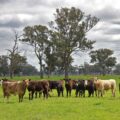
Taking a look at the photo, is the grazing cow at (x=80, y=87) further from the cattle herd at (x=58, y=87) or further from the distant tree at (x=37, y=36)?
the distant tree at (x=37, y=36)

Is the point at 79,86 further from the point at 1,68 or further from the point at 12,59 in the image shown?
the point at 1,68

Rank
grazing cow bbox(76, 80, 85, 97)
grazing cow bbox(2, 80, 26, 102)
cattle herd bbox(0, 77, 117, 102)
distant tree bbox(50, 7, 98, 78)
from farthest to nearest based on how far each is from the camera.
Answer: distant tree bbox(50, 7, 98, 78)
grazing cow bbox(76, 80, 85, 97)
cattle herd bbox(0, 77, 117, 102)
grazing cow bbox(2, 80, 26, 102)

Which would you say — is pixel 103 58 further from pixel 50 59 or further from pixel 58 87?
pixel 58 87

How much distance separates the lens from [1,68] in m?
145

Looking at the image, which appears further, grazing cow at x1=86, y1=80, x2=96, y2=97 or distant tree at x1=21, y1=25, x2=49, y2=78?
distant tree at x1=21, y1=25, x2=49, y2=78

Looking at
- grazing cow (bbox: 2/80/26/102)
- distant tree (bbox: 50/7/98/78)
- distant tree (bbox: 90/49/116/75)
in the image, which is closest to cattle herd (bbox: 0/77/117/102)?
grazing cow (bbox: 2/80/26/102)

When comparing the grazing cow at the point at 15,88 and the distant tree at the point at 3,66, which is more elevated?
the distant tree at the point at 3,66

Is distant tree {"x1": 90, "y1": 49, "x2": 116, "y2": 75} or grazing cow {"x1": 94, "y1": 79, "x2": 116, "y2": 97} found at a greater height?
distant tree {"x1": 90, "y1": 49, "x2": 116, "y2": 75}

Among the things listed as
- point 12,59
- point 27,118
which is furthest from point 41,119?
point 12,59

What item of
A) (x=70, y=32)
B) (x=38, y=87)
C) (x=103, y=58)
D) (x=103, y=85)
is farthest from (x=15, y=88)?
(x=103, y=58)

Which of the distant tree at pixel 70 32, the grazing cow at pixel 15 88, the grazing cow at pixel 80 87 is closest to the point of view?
the grazing cow at pixel 15 88

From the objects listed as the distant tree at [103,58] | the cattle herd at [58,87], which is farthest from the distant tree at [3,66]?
the cattle herd at [58,87]

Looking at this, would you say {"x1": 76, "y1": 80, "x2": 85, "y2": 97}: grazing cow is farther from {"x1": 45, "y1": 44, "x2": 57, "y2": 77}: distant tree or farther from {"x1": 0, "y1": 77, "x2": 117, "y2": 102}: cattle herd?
{"x1": 45, "y1": 44, "x2": 57, "y2": 77}: distant tree

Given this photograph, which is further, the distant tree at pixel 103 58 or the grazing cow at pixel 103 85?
the distant tree at pixel 103 58
